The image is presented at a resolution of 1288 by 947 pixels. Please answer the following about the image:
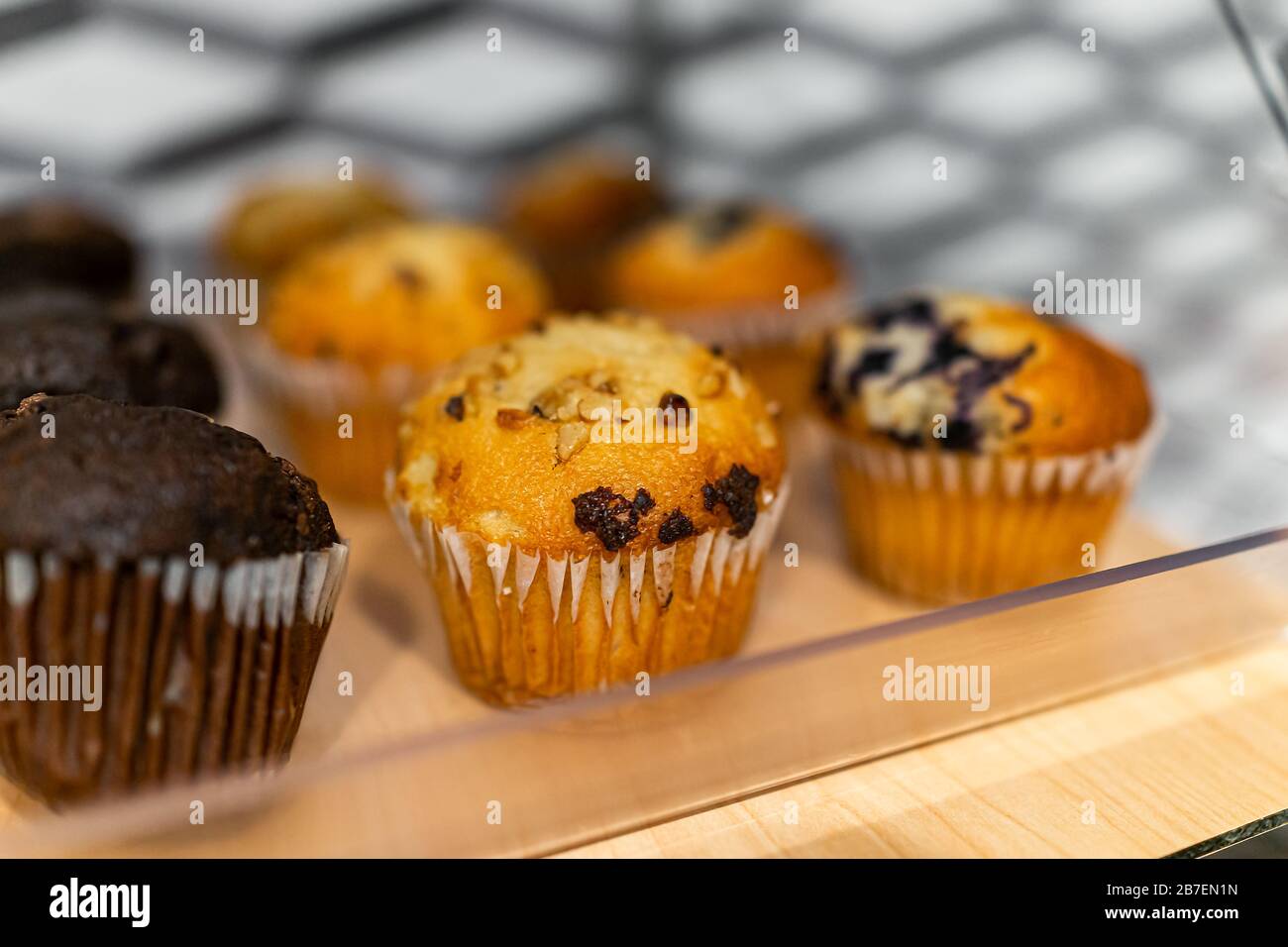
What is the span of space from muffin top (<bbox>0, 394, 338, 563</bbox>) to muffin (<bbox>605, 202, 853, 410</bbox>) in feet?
3.31

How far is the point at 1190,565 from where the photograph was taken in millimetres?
1270

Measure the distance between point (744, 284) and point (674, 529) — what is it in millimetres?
850

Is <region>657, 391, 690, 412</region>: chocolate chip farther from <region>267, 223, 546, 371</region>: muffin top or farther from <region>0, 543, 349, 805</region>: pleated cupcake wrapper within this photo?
<region>267, 223, 546, 371</region>: muffin top

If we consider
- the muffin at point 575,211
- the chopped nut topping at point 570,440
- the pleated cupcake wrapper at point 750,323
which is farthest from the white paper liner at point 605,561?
the muffin at point 575,211

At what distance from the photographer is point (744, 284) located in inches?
79.8

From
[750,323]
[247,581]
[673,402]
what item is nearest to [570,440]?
[673,402]

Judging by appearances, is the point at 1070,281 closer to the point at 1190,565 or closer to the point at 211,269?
the point at 1190,565

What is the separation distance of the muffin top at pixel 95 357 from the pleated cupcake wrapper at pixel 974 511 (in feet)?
2.96

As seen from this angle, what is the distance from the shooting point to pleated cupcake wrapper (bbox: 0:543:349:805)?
1.05m

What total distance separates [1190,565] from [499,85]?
75.9 inches

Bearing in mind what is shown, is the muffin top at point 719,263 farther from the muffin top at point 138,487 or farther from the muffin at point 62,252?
the muffin top at point 138,487

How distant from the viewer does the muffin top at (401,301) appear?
1.77 metres

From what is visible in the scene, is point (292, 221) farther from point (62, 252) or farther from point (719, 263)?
point (719, 263)
